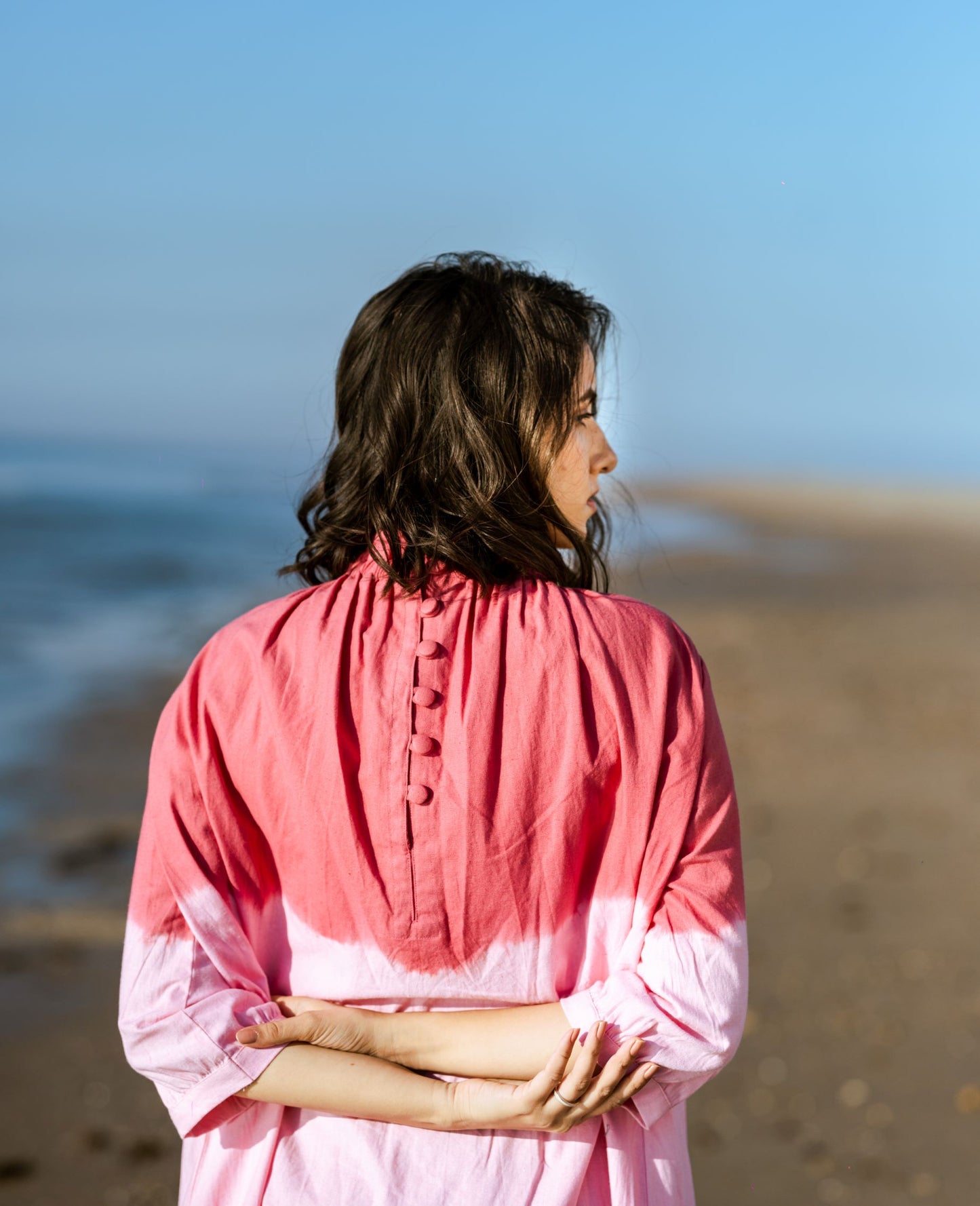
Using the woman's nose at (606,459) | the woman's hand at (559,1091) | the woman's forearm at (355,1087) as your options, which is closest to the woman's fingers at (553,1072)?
the woman's hand at (559,1091)

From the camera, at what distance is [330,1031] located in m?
1.47

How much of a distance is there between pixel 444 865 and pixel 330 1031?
0.24 meters

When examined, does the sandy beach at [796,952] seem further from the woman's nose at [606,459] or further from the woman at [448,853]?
the woman's nose at [606,459]

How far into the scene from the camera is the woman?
1.43 m

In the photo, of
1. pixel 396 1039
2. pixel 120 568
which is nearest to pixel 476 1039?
pixel 396 1039

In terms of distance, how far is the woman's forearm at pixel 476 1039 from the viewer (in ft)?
4.73

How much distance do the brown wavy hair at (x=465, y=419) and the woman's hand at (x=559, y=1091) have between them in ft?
1.69

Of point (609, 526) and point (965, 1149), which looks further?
point (965, 1149)

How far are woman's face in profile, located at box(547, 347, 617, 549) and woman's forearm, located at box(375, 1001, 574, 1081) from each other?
55 cm

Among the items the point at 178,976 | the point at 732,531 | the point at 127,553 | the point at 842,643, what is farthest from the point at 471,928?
the point at 732,531

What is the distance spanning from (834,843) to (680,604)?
618 centimetres

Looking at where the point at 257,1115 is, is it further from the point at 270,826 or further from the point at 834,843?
the point at 834,843

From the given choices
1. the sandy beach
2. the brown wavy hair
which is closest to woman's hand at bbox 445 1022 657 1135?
the sandy beach

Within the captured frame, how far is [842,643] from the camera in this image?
9.70 metres
